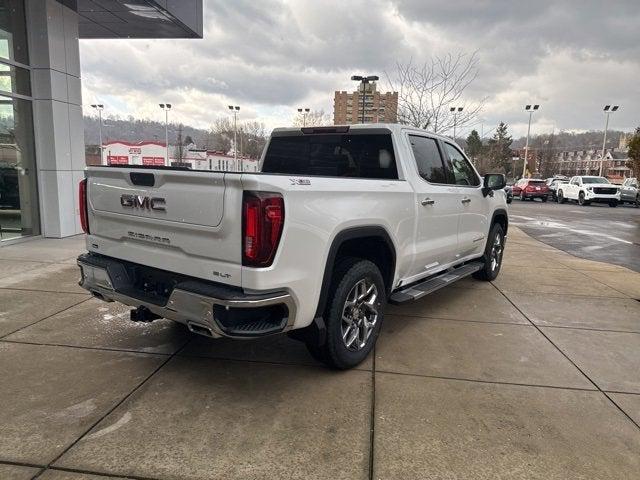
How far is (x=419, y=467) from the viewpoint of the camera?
2.54 m

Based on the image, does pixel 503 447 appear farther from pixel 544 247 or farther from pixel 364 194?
pixel 544 247

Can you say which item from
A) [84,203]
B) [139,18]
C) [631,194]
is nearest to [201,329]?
[84,203]

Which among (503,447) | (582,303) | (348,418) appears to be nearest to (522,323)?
(582,303)

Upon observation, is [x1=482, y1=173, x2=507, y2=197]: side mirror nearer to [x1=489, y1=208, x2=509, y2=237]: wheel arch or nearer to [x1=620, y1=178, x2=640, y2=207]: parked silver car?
[x1=489, y1=208, x2=509, y2=237]: wheel arch

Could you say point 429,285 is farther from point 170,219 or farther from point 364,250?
point 170,219

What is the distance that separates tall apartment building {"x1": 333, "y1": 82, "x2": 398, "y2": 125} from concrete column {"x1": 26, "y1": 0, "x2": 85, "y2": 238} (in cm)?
557

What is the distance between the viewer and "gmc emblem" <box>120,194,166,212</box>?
10.2 ft

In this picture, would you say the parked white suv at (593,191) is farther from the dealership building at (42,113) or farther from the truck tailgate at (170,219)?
the truck tailgate at (170,219)

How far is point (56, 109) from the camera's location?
29.3ft

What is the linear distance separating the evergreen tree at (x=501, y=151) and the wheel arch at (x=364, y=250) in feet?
263

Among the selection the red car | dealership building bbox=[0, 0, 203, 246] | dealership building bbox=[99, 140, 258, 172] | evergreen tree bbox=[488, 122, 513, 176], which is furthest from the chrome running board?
evergreen tree bbox=[488, 122, 513, 176]

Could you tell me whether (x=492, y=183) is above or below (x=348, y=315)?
above

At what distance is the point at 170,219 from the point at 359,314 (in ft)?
5.34

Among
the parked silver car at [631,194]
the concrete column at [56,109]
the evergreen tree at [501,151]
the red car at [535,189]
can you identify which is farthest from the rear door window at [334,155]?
the evergreen tree at [501,151]
